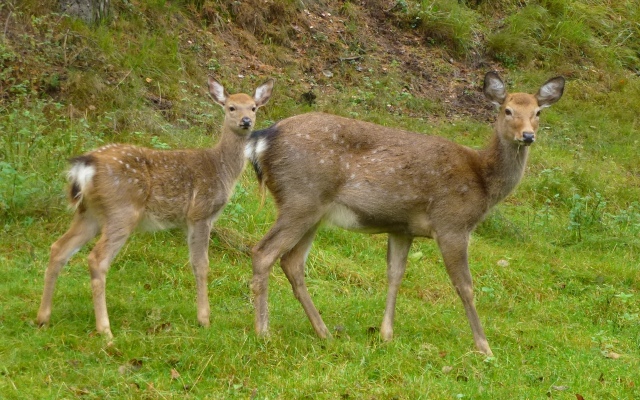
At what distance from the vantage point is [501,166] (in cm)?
730

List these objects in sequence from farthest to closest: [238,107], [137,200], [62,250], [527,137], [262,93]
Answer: [262,93] → [238,107] → [527,137] → [137,200] → [62,250]

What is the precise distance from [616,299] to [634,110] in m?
7.54

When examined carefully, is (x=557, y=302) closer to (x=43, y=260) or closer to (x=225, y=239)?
(x=225, y=239)

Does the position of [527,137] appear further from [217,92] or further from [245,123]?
[217,92]

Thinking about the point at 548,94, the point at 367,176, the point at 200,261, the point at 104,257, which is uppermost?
the point at 548,94

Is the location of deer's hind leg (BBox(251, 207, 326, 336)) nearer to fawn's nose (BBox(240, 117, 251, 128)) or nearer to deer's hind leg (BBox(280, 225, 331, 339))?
deer's hind leg (BBox(280, 225, 331, 339))

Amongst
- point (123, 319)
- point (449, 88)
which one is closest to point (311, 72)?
point (449, 88)

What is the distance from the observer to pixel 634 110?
15227mm

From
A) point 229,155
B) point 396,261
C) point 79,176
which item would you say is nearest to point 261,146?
point 229,155

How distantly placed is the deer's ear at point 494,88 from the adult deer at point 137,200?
6.87ft

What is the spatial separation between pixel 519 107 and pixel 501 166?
49 cm

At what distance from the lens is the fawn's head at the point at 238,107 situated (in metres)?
8.25

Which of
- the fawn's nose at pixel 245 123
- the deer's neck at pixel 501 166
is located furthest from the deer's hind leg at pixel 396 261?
the fawn's nose at pixel 245 123

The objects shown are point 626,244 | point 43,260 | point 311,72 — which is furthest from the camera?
point 311,72
